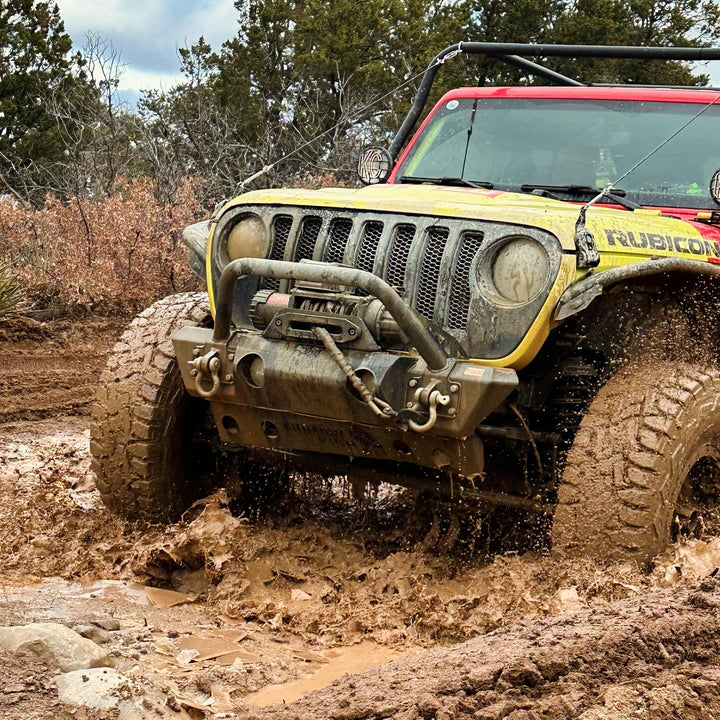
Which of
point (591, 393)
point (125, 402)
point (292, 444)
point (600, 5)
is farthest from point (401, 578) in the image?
point (600, 5)

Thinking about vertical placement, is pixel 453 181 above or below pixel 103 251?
above

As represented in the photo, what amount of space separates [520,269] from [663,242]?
702 mm

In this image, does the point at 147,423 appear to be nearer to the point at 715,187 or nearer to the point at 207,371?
the point at 207,371

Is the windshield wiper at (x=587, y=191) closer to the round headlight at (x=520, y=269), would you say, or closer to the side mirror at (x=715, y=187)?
the side mirror at (x=715, y=187)

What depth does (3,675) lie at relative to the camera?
2.98 meters

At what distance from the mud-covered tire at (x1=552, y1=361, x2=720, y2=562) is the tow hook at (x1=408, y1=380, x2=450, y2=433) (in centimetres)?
55

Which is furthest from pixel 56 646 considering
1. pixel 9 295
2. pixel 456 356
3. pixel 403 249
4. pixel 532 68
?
pixel 9 295

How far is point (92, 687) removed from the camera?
116 inches

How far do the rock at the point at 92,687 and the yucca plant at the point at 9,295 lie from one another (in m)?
6.20

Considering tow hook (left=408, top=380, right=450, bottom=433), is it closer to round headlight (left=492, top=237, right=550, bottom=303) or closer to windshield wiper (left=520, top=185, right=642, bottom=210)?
round headlight (left=492, top=237, right=550, bottom=303)

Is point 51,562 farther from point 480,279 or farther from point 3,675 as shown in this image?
point 480,279

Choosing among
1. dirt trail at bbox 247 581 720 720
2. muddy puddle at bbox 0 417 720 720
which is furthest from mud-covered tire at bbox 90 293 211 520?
dirt trail at bbox 247 581 720 720

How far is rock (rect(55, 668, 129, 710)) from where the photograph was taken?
114 inches

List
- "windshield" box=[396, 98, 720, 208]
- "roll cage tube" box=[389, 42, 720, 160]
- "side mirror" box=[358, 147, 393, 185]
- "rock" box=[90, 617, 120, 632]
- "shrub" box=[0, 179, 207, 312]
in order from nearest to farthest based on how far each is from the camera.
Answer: "rock" box=[90, 617, 120, 632], "windshield" box=[396, 98, 720, 208], "roll cage tube" box=[389, 42, 720, 160], "side mirror" box=[358, 147, 393, 185], "shrub" box=[0, 179, 207, 312]
